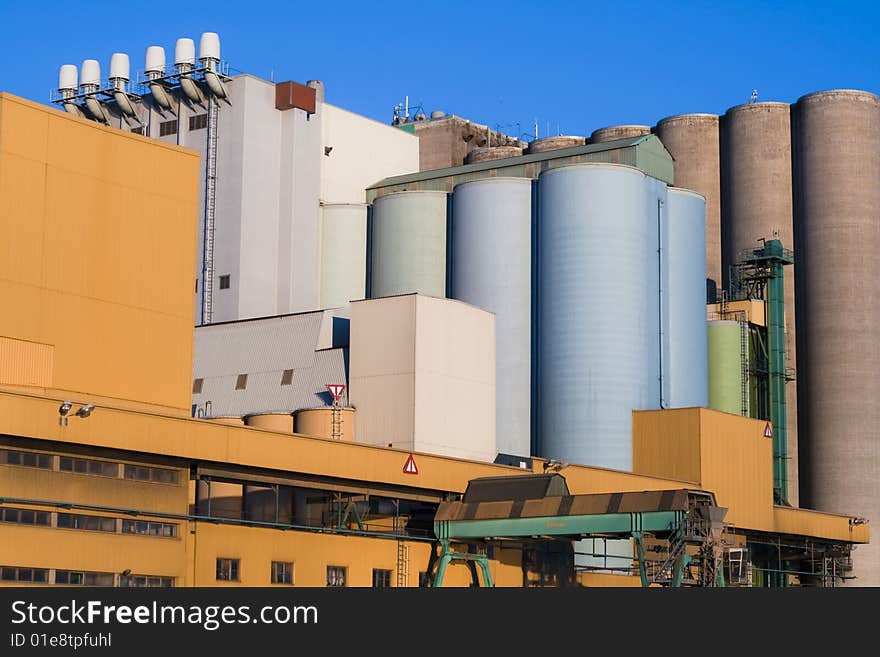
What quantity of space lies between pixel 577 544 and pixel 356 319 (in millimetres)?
14433

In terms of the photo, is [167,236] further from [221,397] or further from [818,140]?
[818,140]

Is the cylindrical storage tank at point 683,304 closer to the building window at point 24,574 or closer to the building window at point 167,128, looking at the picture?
the building window at point 167,128

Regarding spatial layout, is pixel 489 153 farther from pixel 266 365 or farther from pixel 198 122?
pixel 266 365

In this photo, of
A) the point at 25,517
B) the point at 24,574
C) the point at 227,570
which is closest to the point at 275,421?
the point at 227,570

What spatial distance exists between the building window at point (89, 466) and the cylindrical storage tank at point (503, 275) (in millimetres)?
31208

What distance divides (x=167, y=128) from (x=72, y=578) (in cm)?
Result: 4601

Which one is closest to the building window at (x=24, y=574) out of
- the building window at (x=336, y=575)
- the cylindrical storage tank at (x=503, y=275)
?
the building window at (x=336, y=575)

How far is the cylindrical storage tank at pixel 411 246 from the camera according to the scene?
271ft

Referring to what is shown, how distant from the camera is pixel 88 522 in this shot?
4706 cm

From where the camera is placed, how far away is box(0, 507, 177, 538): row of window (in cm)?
4531

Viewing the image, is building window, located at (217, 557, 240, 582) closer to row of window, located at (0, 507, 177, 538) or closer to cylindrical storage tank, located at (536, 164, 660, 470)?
row of window, located at (0, 507, 177, 538)

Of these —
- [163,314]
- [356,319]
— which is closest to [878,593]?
[163,314]

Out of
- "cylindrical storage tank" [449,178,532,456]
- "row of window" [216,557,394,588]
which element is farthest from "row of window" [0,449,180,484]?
"cylindrical storage tank" [449,178,532,456]

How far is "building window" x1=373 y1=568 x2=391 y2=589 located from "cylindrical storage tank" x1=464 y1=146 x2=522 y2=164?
163 feet
